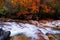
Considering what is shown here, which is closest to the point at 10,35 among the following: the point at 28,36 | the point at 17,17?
the point at 28,36

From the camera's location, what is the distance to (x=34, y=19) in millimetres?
2193

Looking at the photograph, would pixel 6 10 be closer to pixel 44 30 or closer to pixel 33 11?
pixel 33 11

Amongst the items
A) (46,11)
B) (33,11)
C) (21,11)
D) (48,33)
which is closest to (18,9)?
(21,11)

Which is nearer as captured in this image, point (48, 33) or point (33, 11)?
point (48, 33)

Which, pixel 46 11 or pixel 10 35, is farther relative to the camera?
pixel 46 11

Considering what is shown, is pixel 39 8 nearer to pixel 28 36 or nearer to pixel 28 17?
pixel 28 17

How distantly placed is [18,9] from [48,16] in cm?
42

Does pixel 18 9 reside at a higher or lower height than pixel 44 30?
higher

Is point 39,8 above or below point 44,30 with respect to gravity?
above

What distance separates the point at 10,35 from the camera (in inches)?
73.0

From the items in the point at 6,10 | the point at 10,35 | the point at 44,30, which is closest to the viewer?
the point at 10,35

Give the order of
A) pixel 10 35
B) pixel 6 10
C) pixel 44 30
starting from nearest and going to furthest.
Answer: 1. pixel 10 35
2. pixel 44 30
3. pixel 6 10

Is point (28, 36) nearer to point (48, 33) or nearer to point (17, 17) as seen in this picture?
point (48, 33)

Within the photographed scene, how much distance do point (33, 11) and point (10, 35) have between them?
19.9 inches
